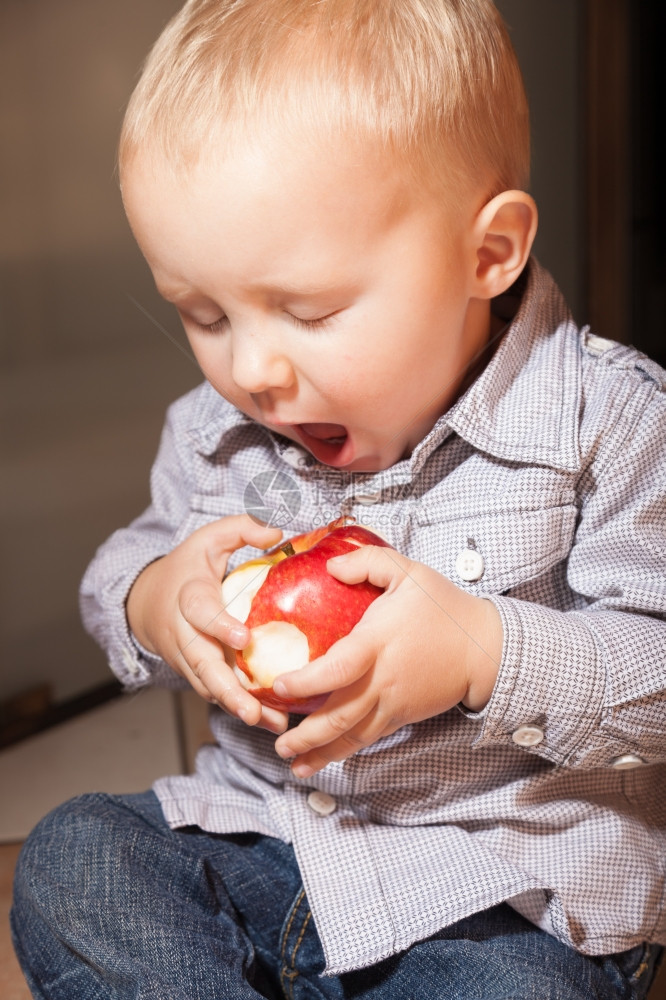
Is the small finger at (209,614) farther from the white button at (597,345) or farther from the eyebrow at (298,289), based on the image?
the white button at (597,345)

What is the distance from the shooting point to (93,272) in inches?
38.2

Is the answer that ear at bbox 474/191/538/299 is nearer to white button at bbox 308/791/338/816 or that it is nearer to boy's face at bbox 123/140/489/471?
boy's face at bbox 123/140/489/471

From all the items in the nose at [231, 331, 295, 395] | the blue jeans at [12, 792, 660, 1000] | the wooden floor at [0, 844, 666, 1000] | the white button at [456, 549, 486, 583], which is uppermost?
the nose at [231, 331, 295, 395]

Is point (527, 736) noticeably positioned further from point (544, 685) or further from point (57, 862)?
point (57, 862)

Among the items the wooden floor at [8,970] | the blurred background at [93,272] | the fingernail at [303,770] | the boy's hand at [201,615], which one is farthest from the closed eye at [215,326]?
the wooden floor at [8,970]

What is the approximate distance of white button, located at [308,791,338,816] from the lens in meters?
0.60

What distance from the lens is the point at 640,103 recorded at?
99cm

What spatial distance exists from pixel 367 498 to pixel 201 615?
0.13 m

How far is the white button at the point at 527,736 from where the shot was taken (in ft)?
1.76

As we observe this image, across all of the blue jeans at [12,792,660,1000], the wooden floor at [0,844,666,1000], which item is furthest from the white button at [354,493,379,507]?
the wooden floor at [0,844,666,1000]

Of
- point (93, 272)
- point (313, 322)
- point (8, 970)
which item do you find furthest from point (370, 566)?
point (93, 272)

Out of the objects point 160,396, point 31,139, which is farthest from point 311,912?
point 31,139

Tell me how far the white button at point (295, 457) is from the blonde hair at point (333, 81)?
0.18m

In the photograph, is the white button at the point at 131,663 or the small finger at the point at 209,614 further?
the white button at the point at 131,663
